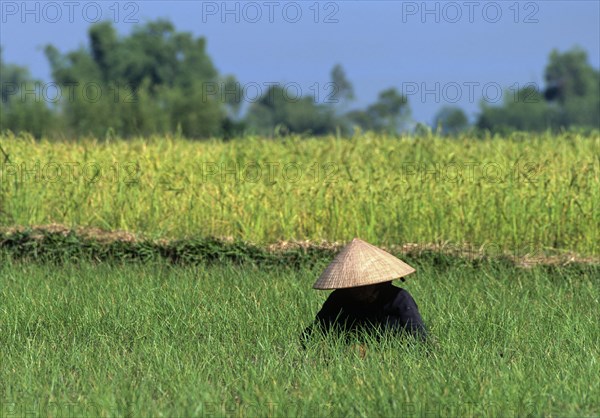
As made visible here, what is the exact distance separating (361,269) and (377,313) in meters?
0.47

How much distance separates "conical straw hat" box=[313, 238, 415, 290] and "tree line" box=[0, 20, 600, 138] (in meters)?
9.85

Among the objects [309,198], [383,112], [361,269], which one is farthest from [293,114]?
[361,269]

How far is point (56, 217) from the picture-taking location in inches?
419

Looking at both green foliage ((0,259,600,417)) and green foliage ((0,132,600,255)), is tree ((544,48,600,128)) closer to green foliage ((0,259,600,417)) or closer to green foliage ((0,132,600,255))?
green foliage ((0,132,600,255))

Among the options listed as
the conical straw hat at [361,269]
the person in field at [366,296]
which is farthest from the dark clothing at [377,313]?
the conical straw hat at [361,269]

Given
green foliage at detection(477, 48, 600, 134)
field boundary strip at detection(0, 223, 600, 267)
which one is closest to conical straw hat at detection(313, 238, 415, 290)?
field boundary strip at detection(0, 223, 600, 267)

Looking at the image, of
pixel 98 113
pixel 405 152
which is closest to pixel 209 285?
pixel 405 152

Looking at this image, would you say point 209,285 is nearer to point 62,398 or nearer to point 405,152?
point 62,398

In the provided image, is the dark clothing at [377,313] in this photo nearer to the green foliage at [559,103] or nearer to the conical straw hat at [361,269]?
the conical straw hat at [361,269]

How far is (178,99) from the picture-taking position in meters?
53.9

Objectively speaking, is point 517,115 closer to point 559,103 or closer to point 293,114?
point 559,103

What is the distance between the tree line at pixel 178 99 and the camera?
4669cm

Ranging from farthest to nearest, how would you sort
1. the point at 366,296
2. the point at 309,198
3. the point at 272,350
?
the point at 309,198
the point at 272,350
the point at 366,296

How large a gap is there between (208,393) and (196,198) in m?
6.13
